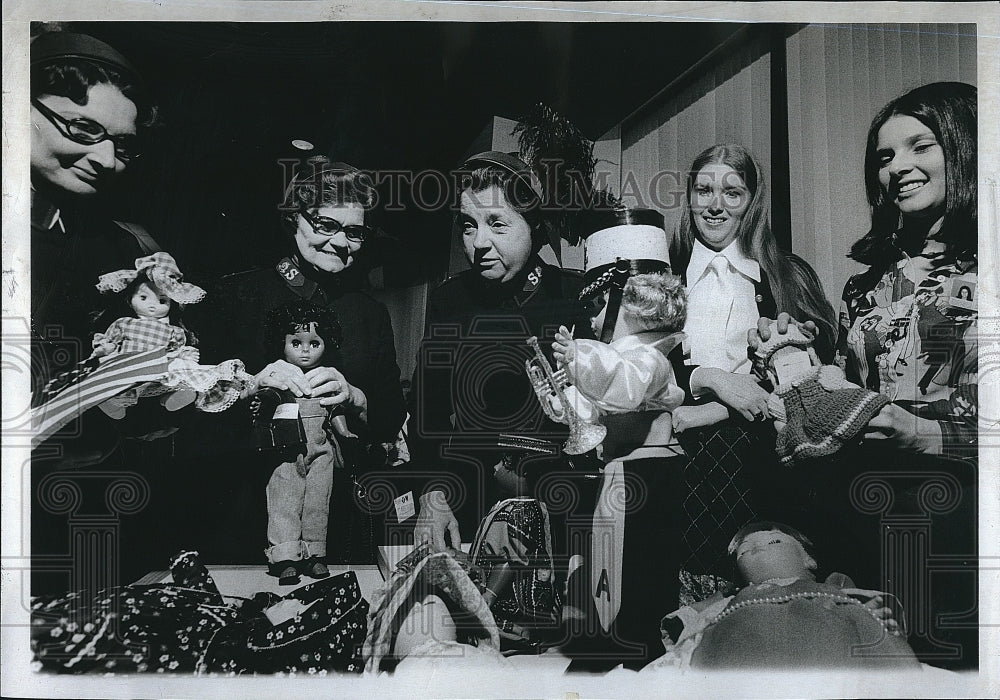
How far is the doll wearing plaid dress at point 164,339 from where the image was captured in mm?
2314

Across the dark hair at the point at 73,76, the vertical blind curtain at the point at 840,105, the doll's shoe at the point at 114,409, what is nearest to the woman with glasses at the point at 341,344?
the doll's shoe at the point at 114,409

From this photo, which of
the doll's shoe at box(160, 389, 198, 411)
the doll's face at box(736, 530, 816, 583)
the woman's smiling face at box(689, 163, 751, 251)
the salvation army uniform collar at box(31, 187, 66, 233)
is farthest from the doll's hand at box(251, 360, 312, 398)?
A: the doll's face at box(736, 530, 816, 583)

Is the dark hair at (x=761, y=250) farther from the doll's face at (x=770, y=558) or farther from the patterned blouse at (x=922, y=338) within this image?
the doll's face at (x=770, y=558)

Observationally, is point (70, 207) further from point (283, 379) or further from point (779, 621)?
point (779, 621)

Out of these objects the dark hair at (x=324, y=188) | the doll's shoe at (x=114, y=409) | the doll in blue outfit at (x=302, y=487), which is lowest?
the doll in blue outfit at (x=302, y=487)

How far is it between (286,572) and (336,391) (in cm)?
57

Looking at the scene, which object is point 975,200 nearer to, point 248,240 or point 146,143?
point 248,240

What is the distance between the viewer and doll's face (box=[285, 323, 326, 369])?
2330mm

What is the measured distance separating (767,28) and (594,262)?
90 cm

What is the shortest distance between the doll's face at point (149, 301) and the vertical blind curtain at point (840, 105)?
1941mm

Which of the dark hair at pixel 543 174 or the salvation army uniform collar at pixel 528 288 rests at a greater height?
the dark hair at pixel 543 174

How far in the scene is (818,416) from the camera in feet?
7.62

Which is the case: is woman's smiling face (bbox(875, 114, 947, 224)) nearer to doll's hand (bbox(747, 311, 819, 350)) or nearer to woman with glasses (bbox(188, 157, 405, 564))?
doll's hand (bbox(747, 311, 819, 350))

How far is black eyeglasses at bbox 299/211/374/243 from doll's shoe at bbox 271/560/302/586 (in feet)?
3.30
